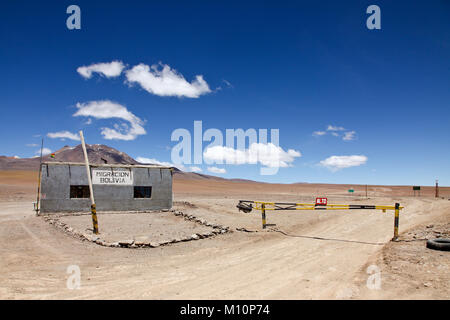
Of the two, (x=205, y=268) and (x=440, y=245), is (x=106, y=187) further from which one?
(x=440, y=245)

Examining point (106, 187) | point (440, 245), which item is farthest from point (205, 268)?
point (106, 187)

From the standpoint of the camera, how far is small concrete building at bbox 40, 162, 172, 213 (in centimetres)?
2038

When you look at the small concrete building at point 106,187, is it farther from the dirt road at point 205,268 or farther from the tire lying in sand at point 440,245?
the tire lying in sand at point 440,245

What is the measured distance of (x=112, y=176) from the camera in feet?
73.3

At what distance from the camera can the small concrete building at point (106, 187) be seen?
20.4 metres

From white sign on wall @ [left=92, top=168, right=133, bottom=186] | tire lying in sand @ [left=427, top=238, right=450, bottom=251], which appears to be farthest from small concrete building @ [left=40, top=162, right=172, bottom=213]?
tire lying in sand @ [left=427, top=238, right=450, bottom=251]

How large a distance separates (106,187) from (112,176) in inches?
38.1

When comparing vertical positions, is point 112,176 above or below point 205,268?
above

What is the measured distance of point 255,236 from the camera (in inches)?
478

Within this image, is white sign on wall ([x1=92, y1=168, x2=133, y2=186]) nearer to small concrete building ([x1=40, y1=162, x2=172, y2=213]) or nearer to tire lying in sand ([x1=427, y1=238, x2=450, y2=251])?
small concrete building ([x1=40, y1=162, x2=172, y2=213])
